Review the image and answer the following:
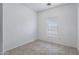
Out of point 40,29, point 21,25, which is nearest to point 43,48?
point 40,29

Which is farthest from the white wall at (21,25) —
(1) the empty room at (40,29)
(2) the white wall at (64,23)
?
(2) the white wall at (64,23)

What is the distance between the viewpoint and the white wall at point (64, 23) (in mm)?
971

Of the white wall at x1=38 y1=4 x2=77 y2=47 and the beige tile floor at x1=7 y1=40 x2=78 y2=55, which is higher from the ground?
the white wall at x1=38 y1=4 x2=77 y2=47

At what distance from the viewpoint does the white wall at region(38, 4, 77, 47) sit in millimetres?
971

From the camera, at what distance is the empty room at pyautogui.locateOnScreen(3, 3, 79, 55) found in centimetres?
97

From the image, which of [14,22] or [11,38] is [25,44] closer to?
[11,38]

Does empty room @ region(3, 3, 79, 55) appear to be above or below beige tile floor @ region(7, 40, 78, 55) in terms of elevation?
above

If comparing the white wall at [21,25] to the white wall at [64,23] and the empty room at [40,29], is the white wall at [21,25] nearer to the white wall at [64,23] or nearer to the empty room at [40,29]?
the empty room at [40,29]

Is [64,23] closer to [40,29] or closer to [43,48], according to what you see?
[40,29]

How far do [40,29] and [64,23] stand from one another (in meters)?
0.37

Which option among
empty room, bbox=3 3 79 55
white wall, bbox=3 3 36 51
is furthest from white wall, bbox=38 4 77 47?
white wall, bbox=3 3 36 51

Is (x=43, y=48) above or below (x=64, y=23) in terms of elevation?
below

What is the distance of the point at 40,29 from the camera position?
1029 mm

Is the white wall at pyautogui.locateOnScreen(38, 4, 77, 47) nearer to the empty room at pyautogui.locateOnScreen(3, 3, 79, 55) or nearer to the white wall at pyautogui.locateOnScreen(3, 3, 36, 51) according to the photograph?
the empty room at pyautogui.locateOnScreen(3, 3, 79, 55)
